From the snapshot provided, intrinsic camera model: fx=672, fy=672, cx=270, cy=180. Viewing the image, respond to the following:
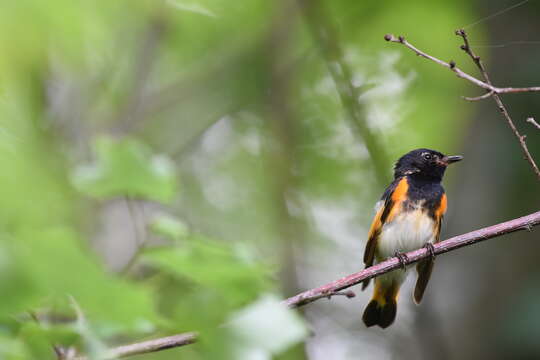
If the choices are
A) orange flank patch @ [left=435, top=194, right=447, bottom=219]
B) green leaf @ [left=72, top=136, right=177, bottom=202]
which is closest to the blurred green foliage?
green leaf @ [left=72, top=136, right=177, bottom=202]

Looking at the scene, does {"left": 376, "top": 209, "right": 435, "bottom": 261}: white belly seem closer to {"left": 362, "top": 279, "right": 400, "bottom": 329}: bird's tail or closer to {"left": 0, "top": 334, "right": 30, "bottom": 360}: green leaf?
{"left": 362, "top": 279, "right": 400, "bottom": 329}: bird's tail

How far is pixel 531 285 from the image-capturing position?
14.3 ft

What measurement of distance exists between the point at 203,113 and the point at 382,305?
2.82 metres

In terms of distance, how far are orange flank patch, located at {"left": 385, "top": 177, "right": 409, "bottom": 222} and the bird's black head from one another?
0.48 feet

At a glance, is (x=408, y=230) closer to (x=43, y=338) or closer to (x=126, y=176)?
(x=126, y=176)

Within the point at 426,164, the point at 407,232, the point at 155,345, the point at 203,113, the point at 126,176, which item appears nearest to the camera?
the point at 155,345

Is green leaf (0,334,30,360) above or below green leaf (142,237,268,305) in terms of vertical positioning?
Answer: below

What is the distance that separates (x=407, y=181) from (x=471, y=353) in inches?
47.5

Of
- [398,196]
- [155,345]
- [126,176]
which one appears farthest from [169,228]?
[398,196]

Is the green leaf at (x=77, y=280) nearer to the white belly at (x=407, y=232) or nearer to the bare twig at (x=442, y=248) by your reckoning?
the bare twig at (x=442, y=248)

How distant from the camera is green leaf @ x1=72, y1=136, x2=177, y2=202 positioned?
1887 mm

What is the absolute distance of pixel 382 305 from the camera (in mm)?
4145

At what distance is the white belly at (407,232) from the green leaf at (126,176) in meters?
2.28

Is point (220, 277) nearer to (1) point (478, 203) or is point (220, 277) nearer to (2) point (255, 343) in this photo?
(2) point (255, 343)
